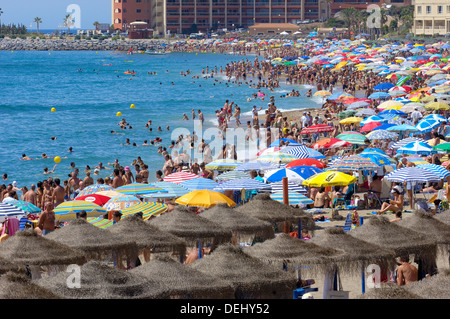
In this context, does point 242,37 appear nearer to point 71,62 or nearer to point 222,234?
point 71,62

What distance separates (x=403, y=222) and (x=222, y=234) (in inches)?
111

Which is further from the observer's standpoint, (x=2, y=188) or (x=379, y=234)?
(x=2, y=188)

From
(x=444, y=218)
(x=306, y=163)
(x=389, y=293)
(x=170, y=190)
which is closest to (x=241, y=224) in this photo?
(x=444, y=218)

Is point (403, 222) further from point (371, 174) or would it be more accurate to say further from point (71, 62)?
point (71, 62)

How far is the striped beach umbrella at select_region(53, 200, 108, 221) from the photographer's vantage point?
47.7 feet

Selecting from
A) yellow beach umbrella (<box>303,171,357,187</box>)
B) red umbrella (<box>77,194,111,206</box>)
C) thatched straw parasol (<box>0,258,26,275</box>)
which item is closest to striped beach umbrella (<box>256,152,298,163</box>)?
yellow beach umbrella (<box>303,171,357,187</box>)

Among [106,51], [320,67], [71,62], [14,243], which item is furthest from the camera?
[106,51]

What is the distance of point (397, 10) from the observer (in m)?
129

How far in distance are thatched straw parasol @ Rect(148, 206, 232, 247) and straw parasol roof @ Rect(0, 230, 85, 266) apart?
1.85 metres

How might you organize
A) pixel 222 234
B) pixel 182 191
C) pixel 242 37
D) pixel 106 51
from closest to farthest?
pixel 222 234, pixel 182 191, pixel 242 37, pixel 106 51

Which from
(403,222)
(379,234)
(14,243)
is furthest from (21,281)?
(403,222)

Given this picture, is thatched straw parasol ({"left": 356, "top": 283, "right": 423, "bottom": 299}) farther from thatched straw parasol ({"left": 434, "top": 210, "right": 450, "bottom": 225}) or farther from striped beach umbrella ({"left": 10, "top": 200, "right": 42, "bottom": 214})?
striped beach umbrella ({"left": 10, "top": 200, "right": 42, "bottom": 214})

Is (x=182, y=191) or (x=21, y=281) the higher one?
(x=21, y=281)

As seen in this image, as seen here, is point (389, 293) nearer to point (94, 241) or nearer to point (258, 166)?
point (94, 241)
